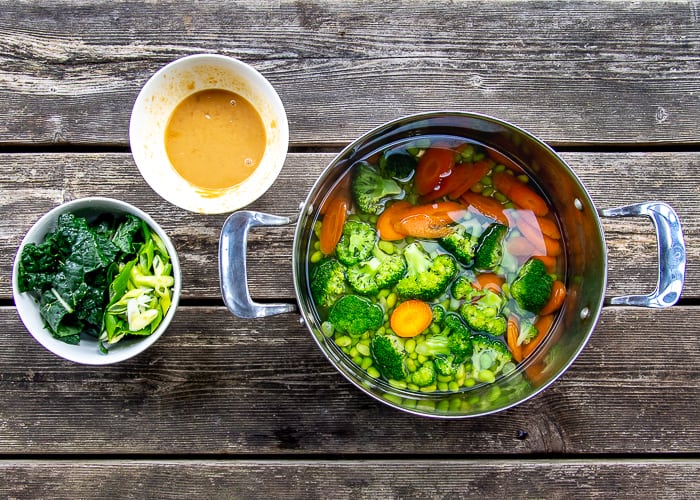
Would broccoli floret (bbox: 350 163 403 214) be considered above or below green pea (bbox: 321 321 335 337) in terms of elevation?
above

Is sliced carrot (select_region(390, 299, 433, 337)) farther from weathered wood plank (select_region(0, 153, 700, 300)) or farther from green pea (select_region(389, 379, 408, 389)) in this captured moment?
weathered wood plank (select_region(0, 153, 700, 300))

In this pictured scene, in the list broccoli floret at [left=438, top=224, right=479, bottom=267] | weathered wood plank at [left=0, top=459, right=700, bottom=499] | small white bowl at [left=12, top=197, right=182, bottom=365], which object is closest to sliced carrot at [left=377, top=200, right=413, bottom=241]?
broccoli floret at [left=438, top=224, right=479, bottom=267]

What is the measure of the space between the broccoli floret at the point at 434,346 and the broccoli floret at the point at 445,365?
0.01 metres

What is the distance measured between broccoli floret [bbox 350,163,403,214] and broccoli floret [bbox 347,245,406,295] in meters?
0.12

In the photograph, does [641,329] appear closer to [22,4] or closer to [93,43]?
[93,43]

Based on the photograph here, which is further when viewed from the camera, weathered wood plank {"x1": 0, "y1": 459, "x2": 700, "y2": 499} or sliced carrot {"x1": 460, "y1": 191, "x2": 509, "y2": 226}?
weathered wood plank {"x1": 0, "y1": 459, "x2": 700, "y2": 499}

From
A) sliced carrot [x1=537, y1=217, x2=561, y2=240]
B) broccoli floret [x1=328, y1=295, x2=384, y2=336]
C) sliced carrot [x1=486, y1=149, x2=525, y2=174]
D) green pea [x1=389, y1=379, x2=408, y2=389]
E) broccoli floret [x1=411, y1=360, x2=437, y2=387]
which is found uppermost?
sliced carrot [x1=486, y1=149, x2=525, y2=174]

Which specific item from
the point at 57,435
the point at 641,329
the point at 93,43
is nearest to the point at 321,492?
the point at 57,435

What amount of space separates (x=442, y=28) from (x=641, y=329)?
0.95 m

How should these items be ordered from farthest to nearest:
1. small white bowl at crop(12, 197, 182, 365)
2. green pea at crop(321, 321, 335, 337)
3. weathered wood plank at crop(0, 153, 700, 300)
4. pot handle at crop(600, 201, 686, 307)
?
weathered wood plank at crop(0, 153, 700, 300)
green pea at crop(321, 321, 335, 337)
small white bowl at crop(12, 197, 182, 365)
pot handle at crop(600, 201, 686, 307)

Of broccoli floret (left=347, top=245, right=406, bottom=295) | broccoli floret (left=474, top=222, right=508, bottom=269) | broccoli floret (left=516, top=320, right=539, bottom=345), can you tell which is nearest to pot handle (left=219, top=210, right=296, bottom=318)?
broccoli floret (left=347, top=245, right=406, bottom=295)

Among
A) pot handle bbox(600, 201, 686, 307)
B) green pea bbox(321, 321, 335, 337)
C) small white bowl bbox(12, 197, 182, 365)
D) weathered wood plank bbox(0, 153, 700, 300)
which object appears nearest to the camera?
pot handle bbox(600, 201, 686, 307)

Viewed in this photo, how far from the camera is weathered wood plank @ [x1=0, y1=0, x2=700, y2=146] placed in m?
1.47

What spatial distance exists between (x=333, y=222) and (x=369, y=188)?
0.38ft
